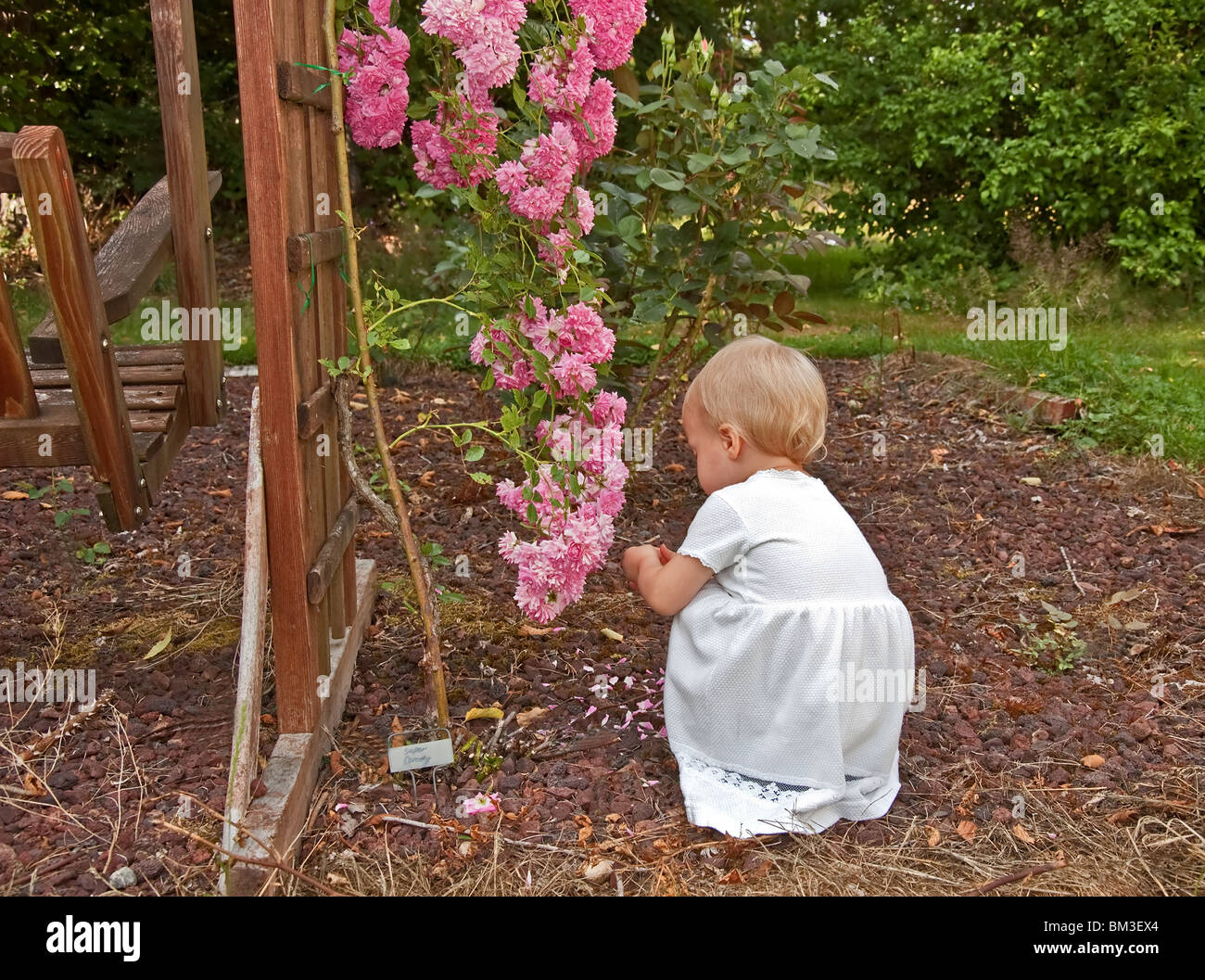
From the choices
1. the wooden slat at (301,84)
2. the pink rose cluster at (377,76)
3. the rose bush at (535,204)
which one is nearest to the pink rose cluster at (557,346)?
the rose bush at (535,204)

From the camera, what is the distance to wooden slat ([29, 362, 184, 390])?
271 cm

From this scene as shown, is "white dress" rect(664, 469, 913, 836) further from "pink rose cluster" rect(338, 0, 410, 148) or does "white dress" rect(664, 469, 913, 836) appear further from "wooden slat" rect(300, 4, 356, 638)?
"pink rose cluster" rect(338, 0, 410, 148)

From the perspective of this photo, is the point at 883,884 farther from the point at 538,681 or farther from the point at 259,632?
the point at 259,632

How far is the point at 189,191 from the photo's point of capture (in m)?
2.58

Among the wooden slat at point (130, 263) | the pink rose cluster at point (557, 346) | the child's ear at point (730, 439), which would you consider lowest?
the child's ear at point (730, 439)

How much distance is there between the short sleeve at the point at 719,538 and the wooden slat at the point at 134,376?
1.35 meters

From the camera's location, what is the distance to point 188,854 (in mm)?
2246

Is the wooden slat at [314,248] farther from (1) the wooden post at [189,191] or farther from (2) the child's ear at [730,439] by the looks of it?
(2) the child's ear at [730,439]

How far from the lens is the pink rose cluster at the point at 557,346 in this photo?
2.46 metres

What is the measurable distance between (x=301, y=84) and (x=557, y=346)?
2.43ft

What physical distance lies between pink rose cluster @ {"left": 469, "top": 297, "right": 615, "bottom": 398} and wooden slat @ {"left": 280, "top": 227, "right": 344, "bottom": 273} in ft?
1.28

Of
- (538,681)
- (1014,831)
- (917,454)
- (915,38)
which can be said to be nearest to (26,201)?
(538,681)

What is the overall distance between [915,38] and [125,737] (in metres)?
8.11

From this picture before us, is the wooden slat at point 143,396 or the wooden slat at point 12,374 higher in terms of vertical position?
the wooden slat at point 12,374
